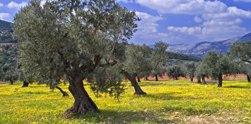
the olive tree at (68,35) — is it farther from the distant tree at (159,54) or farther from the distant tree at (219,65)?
the distant tree at (219,65)

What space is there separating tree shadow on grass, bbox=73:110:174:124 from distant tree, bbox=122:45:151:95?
74.9 ft

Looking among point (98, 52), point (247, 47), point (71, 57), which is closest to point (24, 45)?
point (71, 57)

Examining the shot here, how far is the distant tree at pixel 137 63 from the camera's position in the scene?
5238 cm

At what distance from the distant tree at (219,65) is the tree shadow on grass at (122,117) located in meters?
55.2

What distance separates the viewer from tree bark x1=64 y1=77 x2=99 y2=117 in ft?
95.2

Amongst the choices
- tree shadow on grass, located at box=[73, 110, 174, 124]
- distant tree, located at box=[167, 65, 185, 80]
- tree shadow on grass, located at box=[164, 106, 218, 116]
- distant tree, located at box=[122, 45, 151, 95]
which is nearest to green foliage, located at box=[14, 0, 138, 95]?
tree shadow on grass, located at box=[73, 110, 174, 124]

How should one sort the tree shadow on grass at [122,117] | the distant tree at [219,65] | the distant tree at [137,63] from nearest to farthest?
the tree shadow on grass at [122,117]
the distant tree at [137,63]
the distant tree at [219,65]

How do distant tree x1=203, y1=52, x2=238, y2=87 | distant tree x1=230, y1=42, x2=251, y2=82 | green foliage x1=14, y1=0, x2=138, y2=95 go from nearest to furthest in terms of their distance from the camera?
1. green foliage x1=14, y1=0, x2=138, y2=95
2. distant tree x1=203, y1=52, x2=238, y2=87
3. distant tree x1=230, y1=42, x2=251, y2=82

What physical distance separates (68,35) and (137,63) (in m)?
26.2

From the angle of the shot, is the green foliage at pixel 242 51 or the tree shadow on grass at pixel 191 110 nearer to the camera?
the tree shadow on grass at pixel 191 110

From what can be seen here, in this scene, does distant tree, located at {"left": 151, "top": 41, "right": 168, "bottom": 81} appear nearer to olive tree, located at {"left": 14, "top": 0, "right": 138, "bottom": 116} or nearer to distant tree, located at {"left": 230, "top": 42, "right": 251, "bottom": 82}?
olive tree, located at {"left": 14, "top": 0, "right": 138, "bottom": 116}

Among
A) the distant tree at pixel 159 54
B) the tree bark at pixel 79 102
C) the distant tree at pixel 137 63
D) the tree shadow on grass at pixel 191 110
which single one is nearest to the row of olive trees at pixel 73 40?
the tree bark at pixel 79 102

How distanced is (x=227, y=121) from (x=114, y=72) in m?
10.7

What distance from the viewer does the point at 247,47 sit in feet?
270
